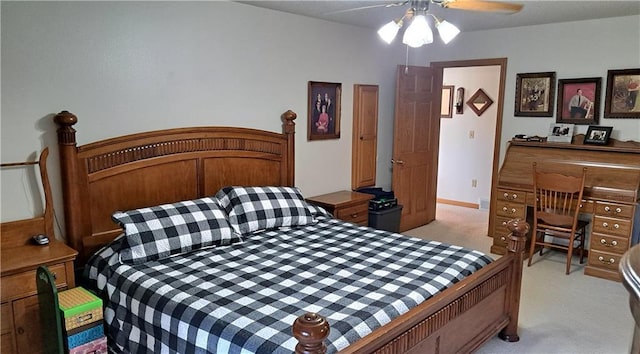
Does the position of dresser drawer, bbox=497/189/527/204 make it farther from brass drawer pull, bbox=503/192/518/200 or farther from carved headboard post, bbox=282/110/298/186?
carved headboard post, bbox=282/110/298/186

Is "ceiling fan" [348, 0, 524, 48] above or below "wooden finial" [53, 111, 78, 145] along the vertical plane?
above

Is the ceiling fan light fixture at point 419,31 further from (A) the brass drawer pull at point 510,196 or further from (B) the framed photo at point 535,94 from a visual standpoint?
(B) the framed photo at point 535,94

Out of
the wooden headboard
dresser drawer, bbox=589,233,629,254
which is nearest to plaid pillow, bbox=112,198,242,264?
the wooden headboard

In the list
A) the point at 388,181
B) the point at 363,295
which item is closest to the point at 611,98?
the point at 388,181

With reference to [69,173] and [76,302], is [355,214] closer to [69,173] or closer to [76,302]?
[69,173]

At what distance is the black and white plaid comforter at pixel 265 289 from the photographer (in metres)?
1.93

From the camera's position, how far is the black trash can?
4.50 meters

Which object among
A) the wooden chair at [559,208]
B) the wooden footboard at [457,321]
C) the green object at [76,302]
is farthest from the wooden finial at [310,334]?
the wooden chair at [559,208]

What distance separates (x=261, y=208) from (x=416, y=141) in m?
2.64

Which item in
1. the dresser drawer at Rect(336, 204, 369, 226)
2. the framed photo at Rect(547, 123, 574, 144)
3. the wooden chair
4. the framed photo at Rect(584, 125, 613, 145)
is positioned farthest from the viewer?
the framed photo at Rect(547, 123, 574, 144)

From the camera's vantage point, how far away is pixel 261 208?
3.26 m

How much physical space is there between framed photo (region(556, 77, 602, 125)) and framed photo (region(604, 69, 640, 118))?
0.09 m

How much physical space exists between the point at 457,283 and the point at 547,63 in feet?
10.5

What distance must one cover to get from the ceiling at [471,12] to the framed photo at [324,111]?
627 mm
